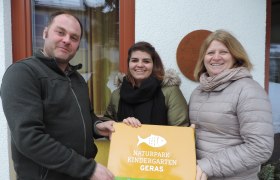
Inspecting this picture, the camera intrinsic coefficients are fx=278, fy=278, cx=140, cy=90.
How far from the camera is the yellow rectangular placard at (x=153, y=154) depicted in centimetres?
165

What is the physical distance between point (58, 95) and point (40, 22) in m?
1.55

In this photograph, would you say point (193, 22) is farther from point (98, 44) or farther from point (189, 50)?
point (98, 44)

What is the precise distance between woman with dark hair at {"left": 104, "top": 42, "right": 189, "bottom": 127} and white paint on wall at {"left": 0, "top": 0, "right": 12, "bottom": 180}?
1.09m

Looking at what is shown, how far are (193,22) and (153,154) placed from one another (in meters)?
1.78

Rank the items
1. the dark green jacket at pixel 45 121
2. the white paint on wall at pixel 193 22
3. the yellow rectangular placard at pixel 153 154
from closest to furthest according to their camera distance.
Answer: the dark green jacket at pixel 45 121, the yellow rectangular placard at pixel 153 154, the white paint on wall at pixel 193 22

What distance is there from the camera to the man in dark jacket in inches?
53.8

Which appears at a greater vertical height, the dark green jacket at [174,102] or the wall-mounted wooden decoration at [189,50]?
the wall-mounted wooden decoration at [189,50]

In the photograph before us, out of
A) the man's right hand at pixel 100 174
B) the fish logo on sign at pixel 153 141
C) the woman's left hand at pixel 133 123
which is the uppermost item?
the woman's left hand at pixel 133 123

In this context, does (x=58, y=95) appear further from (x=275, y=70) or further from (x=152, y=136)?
(x=275, y=70)

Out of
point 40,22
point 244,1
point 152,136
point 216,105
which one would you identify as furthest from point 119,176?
point 244,1

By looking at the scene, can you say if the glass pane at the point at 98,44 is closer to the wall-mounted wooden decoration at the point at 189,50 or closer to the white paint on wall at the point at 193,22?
the white paint on wall at the point at 193,22

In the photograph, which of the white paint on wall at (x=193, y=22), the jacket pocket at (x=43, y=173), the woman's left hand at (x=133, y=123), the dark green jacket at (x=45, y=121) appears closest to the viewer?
the dark green jacket at (x=45, y=121)

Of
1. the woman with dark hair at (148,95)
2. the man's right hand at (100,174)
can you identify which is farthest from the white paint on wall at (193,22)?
the man's right hand at (100,174)

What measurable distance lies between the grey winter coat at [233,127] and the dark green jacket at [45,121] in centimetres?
70
